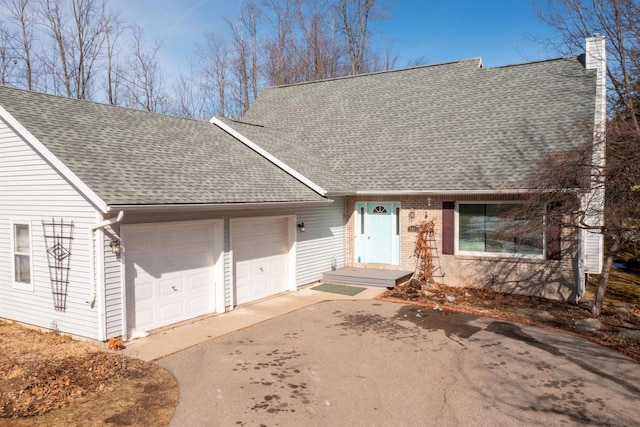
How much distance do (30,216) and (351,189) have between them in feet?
28.5

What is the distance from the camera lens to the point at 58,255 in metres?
8.91

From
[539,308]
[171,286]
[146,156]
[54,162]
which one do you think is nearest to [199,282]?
[171,286]

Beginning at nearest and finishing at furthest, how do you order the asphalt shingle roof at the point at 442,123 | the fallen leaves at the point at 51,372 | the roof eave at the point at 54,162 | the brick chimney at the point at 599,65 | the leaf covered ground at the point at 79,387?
the leaf covered ground at the point at 79,387 < the fallen leaves at the point at 51,372 < the roof eave at the point at 54,162 < the asphalt shingle roof at the point at 442,123 < the brick chimney at the point at 599,65

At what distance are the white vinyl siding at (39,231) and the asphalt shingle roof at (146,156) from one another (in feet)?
1.80

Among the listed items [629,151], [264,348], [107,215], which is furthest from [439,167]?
[107,215]

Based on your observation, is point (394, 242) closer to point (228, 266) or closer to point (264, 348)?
point (228, 266)

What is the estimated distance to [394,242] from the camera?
14984 mm

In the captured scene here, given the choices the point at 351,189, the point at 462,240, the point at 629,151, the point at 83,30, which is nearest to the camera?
the point at 629,151

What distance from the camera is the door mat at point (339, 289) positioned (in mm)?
13305

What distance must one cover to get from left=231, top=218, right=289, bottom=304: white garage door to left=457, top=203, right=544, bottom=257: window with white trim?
17.0 ft

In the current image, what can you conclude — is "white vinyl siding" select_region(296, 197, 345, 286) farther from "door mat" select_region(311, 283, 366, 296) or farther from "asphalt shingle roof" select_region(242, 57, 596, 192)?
"asphalt shingle roof" select_region(242, 57, 596, 192)

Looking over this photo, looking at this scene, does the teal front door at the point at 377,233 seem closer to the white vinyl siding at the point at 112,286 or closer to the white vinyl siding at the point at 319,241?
the white vinyl siding at the point at 319,241

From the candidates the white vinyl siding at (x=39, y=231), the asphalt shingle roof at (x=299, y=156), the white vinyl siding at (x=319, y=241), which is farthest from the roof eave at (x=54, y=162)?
the asphalt shingle roof at (x=299, y=156)

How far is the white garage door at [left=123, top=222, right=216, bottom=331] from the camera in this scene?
29.8 feet
